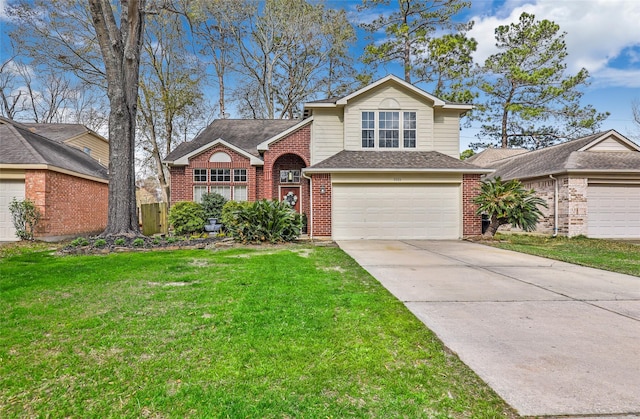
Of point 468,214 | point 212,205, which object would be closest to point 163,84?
point 212,205

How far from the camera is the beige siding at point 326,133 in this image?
13.8 metres

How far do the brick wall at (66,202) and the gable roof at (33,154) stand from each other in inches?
12.4

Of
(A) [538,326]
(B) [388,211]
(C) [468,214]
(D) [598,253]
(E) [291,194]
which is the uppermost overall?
(E) [291,194]

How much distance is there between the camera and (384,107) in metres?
13.4

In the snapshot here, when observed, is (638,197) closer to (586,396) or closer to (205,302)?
(586,396)

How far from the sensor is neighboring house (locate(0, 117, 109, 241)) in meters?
11.6

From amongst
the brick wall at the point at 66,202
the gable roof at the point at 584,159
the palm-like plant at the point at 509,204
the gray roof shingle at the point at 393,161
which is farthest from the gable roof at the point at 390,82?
the brick wall at the point at 66,202

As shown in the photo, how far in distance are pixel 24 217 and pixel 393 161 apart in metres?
12.8

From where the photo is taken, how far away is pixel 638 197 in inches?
520

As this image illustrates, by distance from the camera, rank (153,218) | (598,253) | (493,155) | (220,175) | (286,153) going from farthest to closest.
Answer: (493,155) → (153,218) → (220,175) → (286,153) → (598,253)

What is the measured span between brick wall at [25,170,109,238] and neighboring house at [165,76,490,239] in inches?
141

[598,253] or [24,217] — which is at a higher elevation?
[24,217]

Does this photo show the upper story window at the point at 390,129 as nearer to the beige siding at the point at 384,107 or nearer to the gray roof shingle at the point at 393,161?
the beige siding at the point at 384,107

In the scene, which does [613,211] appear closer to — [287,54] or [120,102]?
[120,102]
